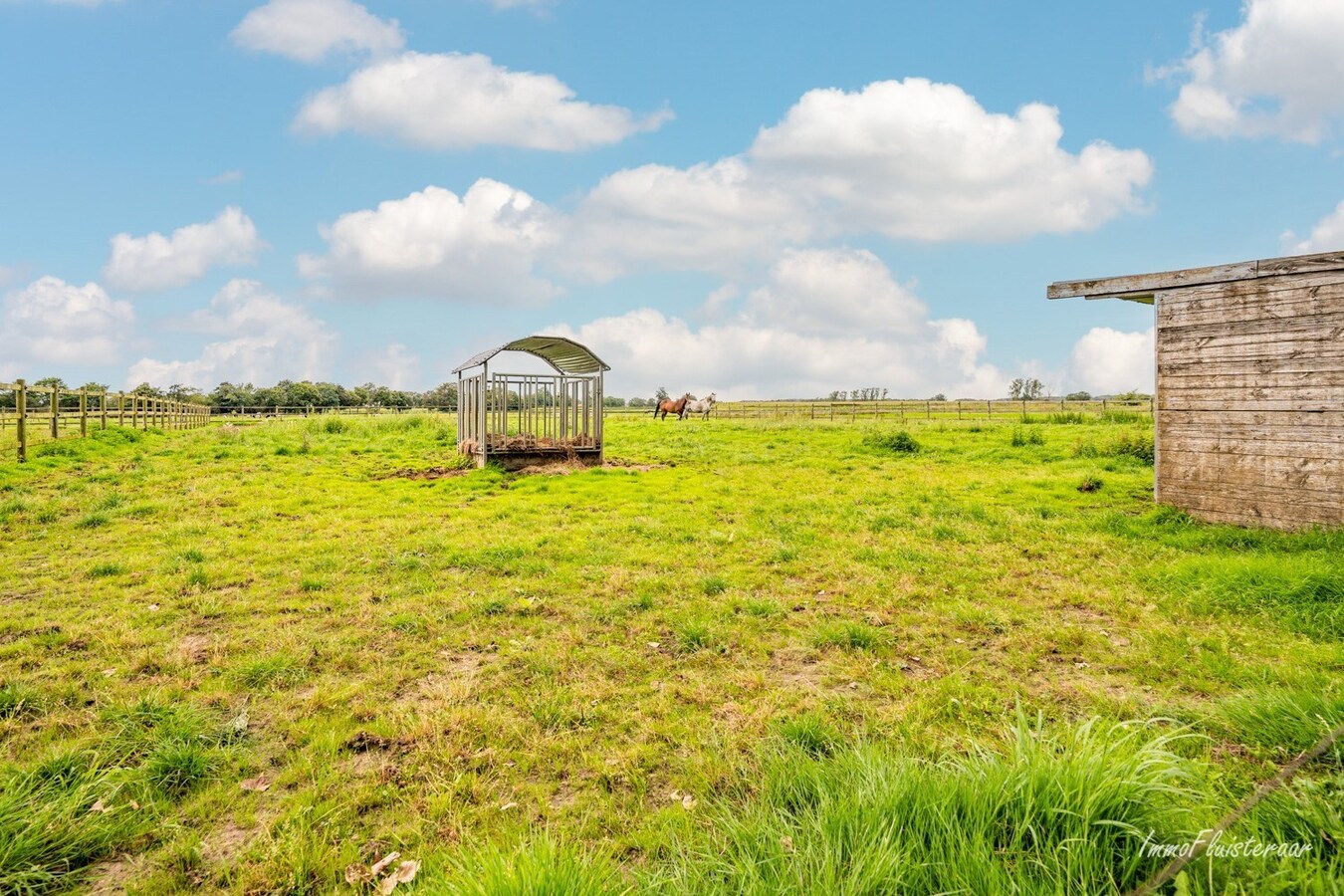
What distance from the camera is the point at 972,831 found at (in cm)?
231

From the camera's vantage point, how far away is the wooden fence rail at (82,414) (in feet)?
55.2

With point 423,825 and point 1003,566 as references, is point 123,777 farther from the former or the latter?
point 1003,566

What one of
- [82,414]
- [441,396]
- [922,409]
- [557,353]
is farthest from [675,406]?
[441,396]

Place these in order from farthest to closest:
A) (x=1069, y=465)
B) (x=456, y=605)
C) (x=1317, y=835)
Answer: (x=1069, y=465), (x=456, y=605), (x=1317, y=835)

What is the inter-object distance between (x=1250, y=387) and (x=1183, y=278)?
1763 mm

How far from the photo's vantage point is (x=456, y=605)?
20.2 ft

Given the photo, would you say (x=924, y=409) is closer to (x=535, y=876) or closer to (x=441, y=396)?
(x=535, y=876)

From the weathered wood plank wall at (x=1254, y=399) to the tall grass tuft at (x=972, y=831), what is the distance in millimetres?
8041

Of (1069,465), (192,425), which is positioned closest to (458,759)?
(1069,465)

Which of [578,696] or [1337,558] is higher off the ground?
[1337,558]

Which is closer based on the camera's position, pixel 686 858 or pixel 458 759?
pixel 686 858

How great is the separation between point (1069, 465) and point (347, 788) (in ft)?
54.5

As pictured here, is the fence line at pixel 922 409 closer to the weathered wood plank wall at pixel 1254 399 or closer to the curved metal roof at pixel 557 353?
the curved metal roof at pixel 557 353

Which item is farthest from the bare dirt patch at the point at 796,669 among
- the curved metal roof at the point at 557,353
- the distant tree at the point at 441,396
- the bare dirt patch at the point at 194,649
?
the distant tree at the point at 441,396
